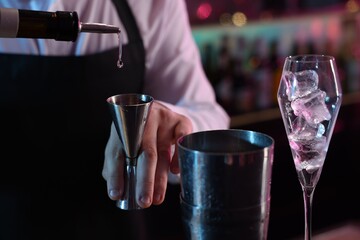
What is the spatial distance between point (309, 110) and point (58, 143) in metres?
0.64

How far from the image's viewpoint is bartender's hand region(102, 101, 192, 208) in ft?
2.42

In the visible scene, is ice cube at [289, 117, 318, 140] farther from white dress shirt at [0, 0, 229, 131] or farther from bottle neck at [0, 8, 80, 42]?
white dress shirt at [0, 0, 229, 131]

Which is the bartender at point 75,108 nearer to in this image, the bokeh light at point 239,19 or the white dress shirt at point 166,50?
the white dress shirt at point 166,50

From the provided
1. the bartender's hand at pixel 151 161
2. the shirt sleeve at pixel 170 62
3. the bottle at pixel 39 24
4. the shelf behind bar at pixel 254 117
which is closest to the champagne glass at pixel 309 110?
the bartender's hand at pixel 151 161

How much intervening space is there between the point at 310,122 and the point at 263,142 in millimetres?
162

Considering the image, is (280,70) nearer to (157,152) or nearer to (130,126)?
(157,152)

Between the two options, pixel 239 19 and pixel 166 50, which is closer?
pixel 166 50

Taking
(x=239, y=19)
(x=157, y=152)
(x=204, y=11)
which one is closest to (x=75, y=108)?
(x=157, y=152)

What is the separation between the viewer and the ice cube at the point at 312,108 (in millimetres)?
784

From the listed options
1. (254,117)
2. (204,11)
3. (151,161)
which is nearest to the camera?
(151,161)

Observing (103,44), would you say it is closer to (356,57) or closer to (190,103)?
(190,103)

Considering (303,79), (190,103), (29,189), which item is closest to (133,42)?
(190,103)

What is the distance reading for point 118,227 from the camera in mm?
1334

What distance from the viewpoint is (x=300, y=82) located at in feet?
2.64
